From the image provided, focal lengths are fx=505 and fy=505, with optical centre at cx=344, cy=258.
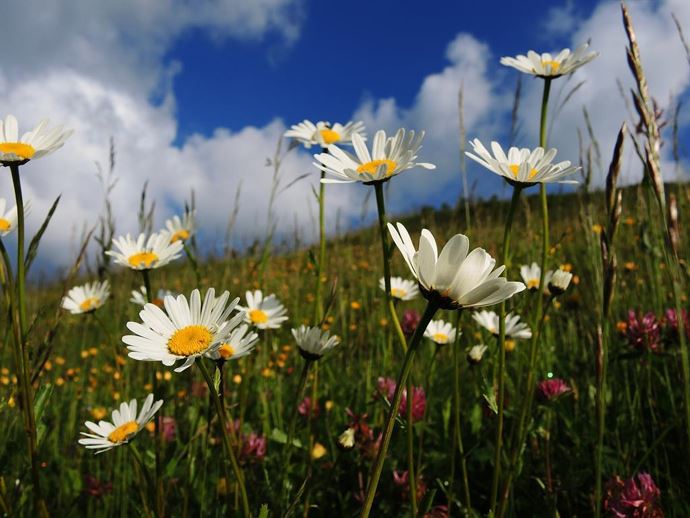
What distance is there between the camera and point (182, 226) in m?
2.10

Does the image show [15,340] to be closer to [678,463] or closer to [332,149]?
[332,149]

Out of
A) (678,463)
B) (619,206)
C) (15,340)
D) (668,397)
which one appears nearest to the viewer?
(619,206)

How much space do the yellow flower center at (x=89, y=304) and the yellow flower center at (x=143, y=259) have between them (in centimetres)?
40

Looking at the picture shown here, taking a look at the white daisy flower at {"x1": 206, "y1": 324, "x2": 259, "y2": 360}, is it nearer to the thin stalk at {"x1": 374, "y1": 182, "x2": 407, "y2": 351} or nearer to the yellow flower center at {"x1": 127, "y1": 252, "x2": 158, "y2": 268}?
the thin stalk at {"x1": 374, "y1": 182, "x2": 407, "y2": 351}

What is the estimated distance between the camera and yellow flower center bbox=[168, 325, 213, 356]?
895 mm

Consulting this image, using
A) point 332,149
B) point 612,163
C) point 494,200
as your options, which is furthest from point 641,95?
point 494,200

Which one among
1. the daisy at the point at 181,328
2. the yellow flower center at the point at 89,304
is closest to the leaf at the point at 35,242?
the daisy at the point at 181,328

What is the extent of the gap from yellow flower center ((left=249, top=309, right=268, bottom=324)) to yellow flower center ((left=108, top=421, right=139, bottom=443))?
0.49m

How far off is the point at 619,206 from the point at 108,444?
1073 millimetres

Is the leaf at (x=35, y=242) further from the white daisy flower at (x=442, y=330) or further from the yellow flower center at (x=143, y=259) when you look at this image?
the white daisy flower at (x=442, y=330)

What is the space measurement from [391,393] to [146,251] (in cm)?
94

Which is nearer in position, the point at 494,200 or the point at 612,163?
the point at 612,163

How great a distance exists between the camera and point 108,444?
1.05 meters

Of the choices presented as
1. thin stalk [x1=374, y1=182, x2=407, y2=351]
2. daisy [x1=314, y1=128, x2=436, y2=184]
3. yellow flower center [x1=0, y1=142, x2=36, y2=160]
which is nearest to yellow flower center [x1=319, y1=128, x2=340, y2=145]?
daisy [x1=314, y1=128, x2=436, y2=184]
